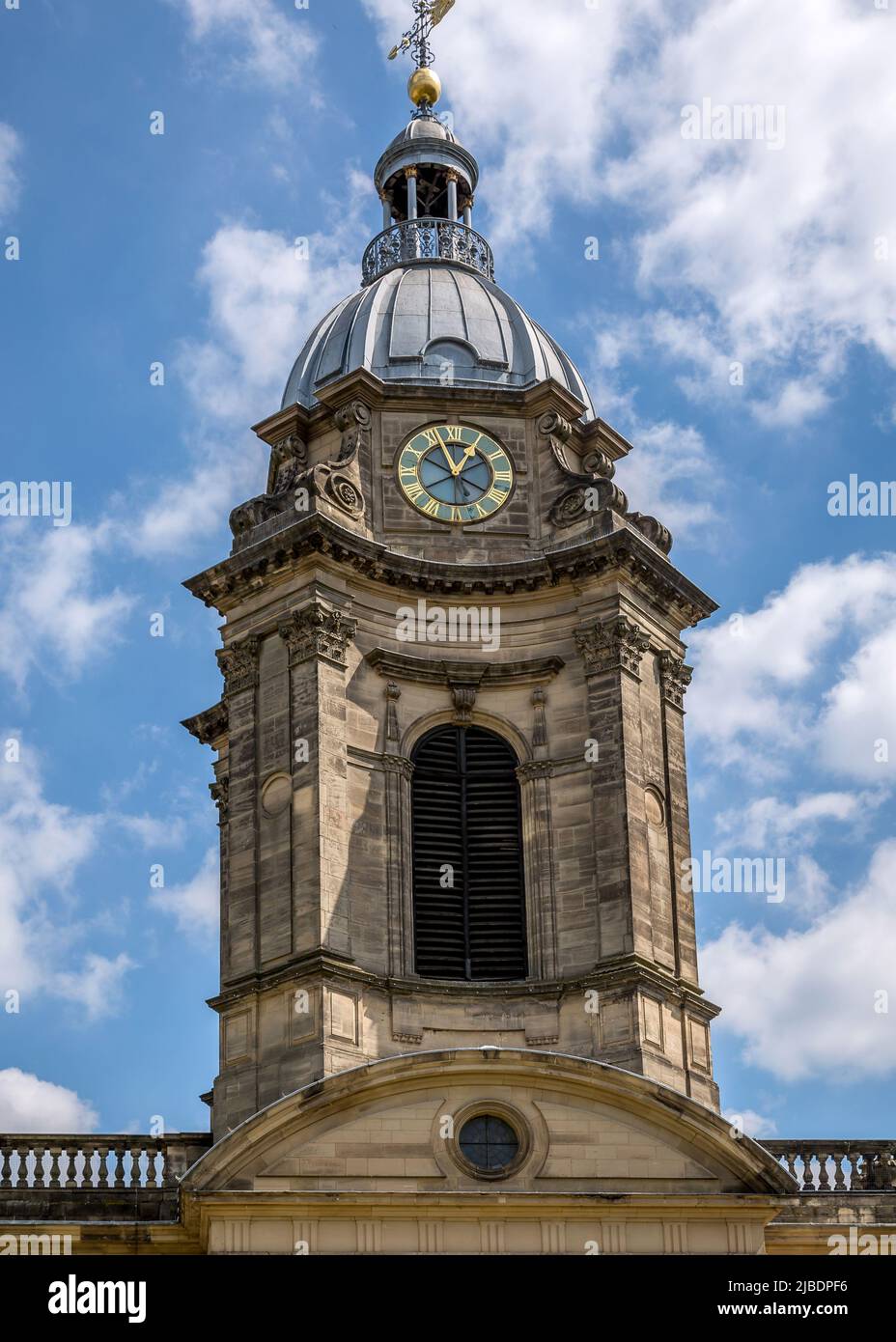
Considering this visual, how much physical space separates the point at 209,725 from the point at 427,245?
990 cm

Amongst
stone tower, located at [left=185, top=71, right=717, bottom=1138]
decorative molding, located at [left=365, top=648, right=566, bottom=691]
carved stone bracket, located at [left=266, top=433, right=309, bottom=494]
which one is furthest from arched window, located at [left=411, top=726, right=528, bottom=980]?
carved stone bracket, located at [left=266, top=433, right=309, bottom=494]

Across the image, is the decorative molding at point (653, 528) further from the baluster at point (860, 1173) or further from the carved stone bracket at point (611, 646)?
the baluster at point (860, 1173)

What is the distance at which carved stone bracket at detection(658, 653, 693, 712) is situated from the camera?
39.4m

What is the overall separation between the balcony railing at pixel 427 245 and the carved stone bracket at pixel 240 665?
9942 mm

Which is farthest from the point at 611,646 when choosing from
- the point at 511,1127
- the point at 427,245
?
the point at 427,245

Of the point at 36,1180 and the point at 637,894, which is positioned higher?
the point at 637,894

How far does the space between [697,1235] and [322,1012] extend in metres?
6.11

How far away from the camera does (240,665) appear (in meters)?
38.2

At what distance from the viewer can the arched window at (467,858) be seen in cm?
3688

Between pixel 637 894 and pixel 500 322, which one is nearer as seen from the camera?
pixel 637 894

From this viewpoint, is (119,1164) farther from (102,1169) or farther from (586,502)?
(586,502)
